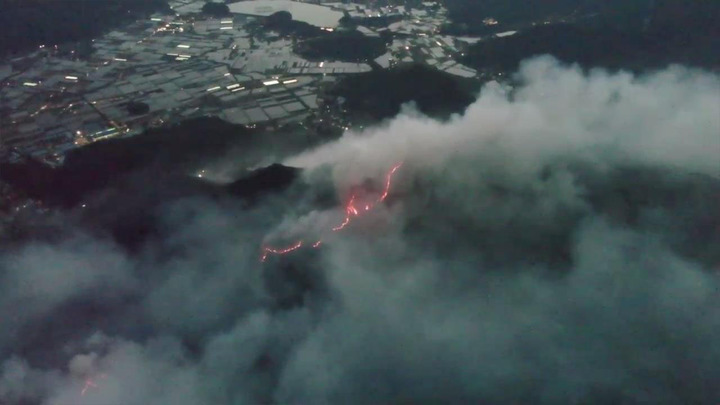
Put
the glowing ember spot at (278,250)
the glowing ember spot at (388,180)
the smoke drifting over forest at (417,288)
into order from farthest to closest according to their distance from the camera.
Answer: the glowing ember spot at (388,180) → the glowing ember spot at (278,250) → the smoke drifting over forest at (417,288)

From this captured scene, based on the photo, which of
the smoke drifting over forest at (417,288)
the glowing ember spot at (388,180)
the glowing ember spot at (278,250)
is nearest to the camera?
the smoke drifting over forest at (417,288)

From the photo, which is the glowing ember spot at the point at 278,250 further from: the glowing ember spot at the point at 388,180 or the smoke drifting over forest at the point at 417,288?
the glowing ember spot at the point at 388,180

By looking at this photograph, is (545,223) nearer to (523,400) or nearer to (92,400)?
(523,400)

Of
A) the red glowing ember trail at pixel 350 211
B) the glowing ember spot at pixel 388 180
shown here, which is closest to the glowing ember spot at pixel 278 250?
the red glowing ember trail at pixel 350 211

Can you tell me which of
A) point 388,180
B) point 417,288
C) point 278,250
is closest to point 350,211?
point 388,180

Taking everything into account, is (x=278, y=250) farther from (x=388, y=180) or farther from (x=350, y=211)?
(x=388, y=180)

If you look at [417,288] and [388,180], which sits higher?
[388,180]

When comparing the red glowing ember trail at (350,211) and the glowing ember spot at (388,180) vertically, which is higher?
the glowing ember spot at (388,180)

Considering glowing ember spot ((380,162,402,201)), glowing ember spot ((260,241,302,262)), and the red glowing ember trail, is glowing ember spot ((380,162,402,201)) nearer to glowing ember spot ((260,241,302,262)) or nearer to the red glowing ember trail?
the red glowing ember trail

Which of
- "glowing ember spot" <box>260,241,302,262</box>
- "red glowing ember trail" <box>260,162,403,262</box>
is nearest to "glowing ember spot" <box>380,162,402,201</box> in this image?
"red glowing ember trail" <box>260,162,403,262</box>
